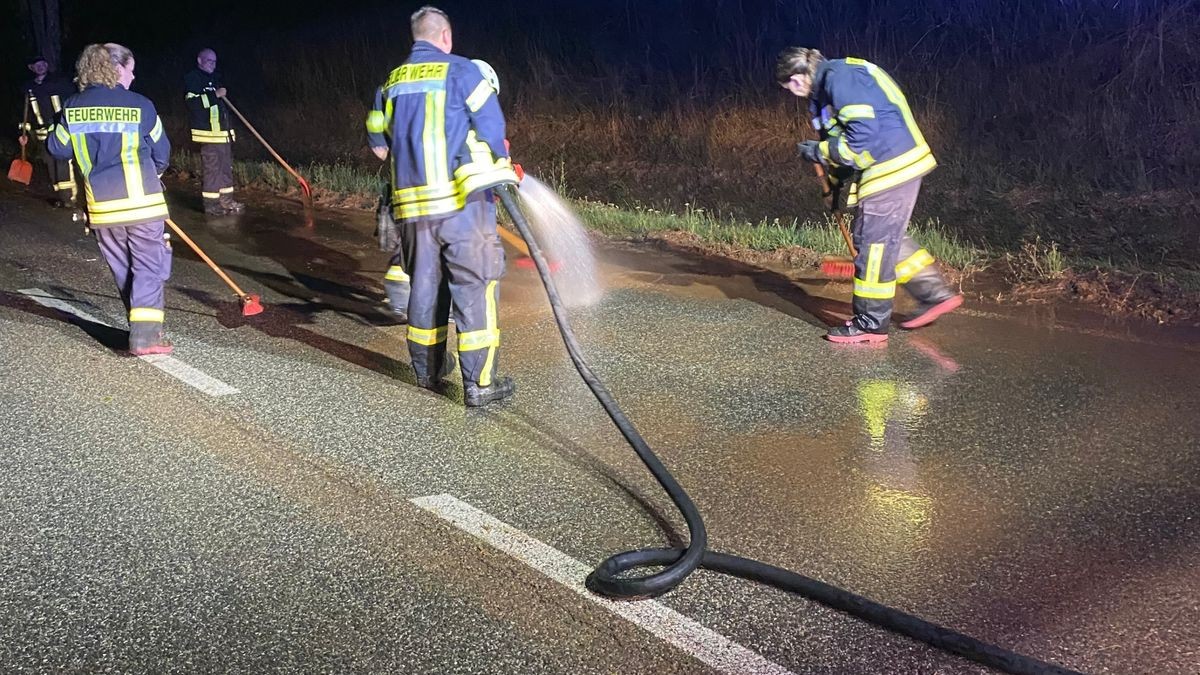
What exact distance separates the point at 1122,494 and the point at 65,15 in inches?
1408

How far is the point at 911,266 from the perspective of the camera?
6398mm

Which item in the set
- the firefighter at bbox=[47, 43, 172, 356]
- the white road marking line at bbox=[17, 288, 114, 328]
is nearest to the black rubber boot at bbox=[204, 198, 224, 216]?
the white road marking line at bbox=[17, 288, 114, 328]

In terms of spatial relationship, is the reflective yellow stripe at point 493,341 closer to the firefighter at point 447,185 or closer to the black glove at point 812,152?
the firefighter at point 447,185

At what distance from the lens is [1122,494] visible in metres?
4.14

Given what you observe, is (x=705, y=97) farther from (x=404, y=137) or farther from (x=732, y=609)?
(x=732, y=609)

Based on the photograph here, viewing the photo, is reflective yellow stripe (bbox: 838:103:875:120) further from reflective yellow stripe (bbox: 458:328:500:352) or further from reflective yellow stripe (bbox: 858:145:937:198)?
reflective yellow stripe (bbox: 458:328:500:352)

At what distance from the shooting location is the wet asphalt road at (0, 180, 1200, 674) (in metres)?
3.16

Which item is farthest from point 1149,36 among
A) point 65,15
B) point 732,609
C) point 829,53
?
point 65,15

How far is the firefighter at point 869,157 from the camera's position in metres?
6.05

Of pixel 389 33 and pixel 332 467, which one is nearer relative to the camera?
pixel 332 467

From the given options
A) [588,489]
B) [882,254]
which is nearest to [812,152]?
[882,254]

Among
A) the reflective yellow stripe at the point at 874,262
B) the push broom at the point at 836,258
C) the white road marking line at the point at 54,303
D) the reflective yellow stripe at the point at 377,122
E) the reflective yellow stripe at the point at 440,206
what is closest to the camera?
the reflective yellow stripe at the point at 440,206

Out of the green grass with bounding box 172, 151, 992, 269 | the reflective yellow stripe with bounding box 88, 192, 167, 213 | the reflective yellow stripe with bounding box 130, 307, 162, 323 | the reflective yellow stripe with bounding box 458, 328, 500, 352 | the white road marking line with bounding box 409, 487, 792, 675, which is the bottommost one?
the green grass with bounding box 172, 151, 992, 269

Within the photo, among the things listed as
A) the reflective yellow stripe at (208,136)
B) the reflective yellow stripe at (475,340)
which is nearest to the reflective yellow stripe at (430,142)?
the reflective yellow stripe at (475,340)
